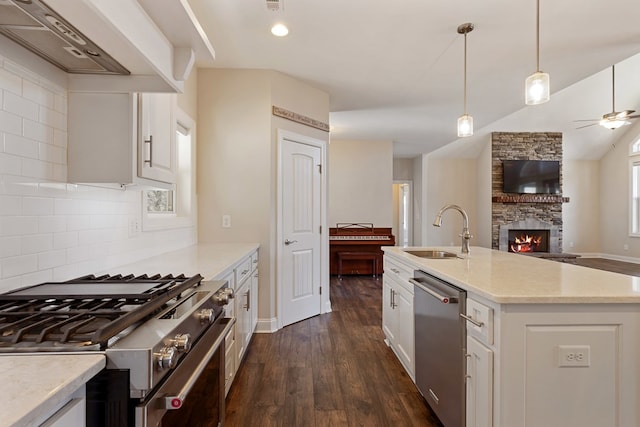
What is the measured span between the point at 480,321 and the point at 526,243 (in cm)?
833

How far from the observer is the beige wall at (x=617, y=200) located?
8.41 meters

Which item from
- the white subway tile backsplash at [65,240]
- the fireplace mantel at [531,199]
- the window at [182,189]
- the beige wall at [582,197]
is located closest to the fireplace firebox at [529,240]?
the fireplace mantel at [531,199]

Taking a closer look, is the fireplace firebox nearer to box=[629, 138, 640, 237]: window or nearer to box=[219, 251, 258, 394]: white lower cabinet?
box=[629, 138, 640, 237]: window

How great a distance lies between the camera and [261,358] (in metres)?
2.84

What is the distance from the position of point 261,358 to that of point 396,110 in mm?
3903

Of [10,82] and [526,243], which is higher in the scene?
[10,82]

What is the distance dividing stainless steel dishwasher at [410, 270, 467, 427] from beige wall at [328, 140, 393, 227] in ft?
17.8

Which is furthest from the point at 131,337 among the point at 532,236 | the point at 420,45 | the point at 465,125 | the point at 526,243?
the point at 532,236

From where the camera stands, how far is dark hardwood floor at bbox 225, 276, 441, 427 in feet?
6.66

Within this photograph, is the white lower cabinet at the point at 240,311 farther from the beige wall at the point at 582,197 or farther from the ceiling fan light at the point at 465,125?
the beige wall at the point at 582,197

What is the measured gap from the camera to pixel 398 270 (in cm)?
270

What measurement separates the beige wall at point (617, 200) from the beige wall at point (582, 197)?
0.13 m

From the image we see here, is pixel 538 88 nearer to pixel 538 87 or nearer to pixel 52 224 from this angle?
pixel 538 87

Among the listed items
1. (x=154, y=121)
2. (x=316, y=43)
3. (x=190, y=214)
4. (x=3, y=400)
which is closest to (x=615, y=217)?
(x=316, y=43)
